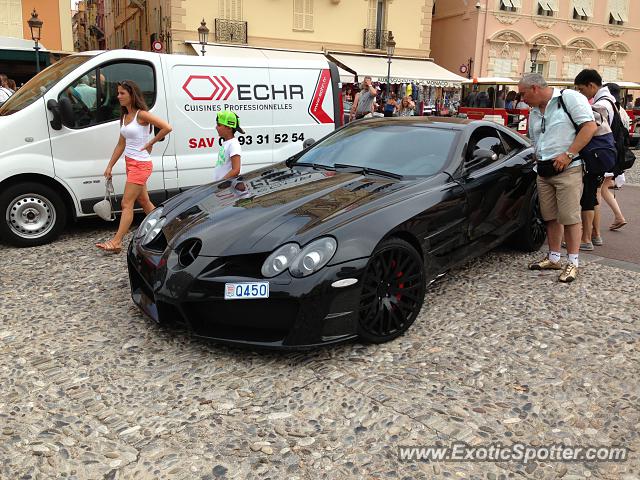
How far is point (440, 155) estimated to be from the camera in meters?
4.61

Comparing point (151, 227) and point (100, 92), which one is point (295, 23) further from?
point (151, 227)

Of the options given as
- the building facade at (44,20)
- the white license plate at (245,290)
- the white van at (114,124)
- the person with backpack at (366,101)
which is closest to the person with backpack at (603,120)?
the white van at (114,124)

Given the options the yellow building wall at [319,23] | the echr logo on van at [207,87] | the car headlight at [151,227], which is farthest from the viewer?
the yellow building wall at [319,23]

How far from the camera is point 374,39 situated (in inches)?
1200

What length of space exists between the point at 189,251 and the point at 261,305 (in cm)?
60

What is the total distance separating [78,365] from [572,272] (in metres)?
3.93

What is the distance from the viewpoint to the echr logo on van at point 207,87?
6.71 meters

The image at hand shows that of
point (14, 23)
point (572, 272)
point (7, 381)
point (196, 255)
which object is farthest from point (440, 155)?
point (14, 23)

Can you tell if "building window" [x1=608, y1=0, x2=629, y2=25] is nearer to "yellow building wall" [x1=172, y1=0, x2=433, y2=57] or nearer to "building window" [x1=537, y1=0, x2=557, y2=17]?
"building window" [x1=537, y1=0, x2=557, y2=17]

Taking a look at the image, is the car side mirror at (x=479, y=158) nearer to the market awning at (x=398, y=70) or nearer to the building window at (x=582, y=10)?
the market awning at (x=398, y=70)

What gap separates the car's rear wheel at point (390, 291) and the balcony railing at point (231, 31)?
25.3 m

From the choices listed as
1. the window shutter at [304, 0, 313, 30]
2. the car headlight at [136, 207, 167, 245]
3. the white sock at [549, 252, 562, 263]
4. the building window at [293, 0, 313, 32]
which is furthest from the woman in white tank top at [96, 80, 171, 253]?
the window shutter at [304, 0, 313, 30]

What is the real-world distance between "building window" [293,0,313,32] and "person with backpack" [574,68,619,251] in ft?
79.8

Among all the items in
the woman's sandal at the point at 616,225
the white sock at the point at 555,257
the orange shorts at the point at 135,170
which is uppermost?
the orange shorts at the point at 135,170
